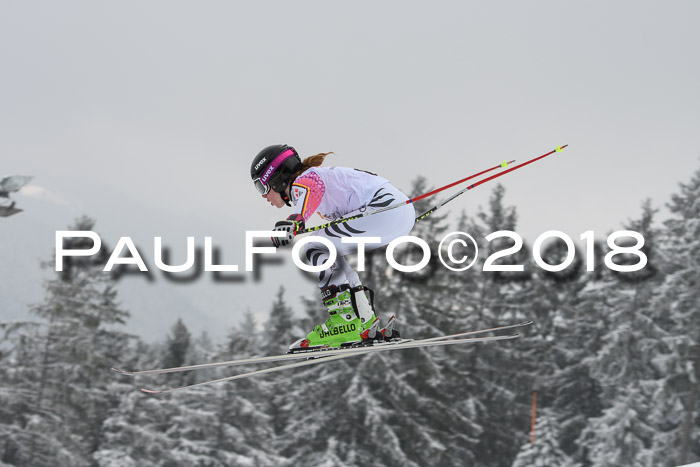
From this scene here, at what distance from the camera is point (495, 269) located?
30641 mm

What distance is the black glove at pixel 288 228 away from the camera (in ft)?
13.9

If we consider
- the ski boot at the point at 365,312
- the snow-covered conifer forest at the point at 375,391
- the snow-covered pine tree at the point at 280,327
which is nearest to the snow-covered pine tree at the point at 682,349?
the snow-covered conifer forest at the point at 375,391

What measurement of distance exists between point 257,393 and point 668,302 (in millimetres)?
14712

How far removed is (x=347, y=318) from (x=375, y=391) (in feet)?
63.8

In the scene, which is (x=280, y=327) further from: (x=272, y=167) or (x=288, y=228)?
(x=288, y=228)

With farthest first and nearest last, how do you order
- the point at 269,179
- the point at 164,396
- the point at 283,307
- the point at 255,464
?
the point at 283,307
the point at 164,396
the point at 255,464
the point at 269,179

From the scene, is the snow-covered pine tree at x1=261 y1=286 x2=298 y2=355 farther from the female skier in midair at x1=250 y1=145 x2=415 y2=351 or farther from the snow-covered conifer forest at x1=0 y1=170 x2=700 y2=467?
the female skier in midair at x1=250 y1=145 x2=415 y2=351

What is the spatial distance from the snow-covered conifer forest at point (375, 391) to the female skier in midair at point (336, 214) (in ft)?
60.4

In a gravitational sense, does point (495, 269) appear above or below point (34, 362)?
above

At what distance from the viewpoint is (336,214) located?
4.95 m

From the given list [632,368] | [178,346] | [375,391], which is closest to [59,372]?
[375,391]

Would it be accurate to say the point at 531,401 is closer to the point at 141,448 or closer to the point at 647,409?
the point at 647,409

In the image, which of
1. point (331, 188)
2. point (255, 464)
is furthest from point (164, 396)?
point (331, 188)

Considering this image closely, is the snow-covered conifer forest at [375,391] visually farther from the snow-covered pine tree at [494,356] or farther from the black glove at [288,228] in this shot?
the black glove at [288,228]
